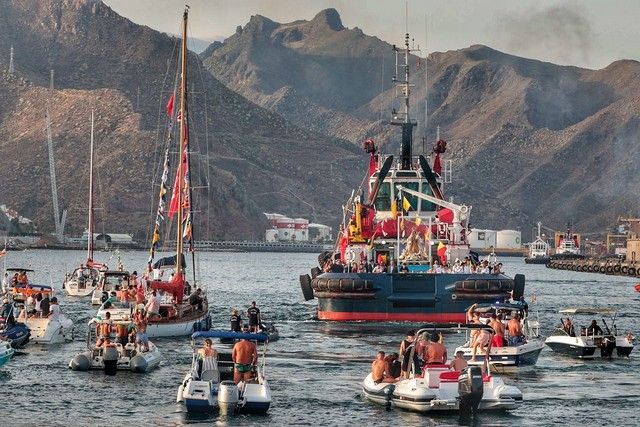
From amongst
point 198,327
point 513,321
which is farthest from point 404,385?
point 198,327

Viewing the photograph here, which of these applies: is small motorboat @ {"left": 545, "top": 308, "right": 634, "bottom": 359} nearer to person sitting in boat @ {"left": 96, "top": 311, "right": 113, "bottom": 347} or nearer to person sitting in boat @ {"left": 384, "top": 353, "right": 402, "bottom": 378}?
person sitting in boat @ {"left": 384, "top": 353, "right": 402, "bottom": 378}

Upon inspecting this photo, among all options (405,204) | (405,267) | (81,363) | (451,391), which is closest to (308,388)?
(81,363)

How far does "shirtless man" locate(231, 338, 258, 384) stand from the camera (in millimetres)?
50750

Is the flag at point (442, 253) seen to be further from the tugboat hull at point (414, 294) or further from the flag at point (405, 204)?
the tugboat hull at point (414, 294)

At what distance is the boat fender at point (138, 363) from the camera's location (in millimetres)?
61406

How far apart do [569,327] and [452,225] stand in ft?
66.2

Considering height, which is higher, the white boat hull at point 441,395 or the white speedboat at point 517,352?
the white speedboat at point 517,352

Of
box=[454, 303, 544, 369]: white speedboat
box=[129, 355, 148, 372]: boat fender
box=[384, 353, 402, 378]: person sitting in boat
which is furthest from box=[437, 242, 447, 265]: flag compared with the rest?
box=[384, 353, 402, 378]: person sitting in boat

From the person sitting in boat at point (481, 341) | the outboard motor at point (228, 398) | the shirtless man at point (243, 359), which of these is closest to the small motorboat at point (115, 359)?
the shirtless man at point (243, 359)

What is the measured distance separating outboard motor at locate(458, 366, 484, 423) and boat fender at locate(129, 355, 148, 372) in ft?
52.3

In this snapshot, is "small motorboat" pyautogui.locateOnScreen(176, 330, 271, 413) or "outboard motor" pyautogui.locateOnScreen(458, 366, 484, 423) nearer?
"outboard motor" pyautogui.locateOnScreen(458, 366, 484, 423)

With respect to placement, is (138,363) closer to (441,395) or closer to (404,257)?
(441,395)

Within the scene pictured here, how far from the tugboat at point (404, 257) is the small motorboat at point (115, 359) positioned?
2306cm

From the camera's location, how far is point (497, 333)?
62.2 meters
